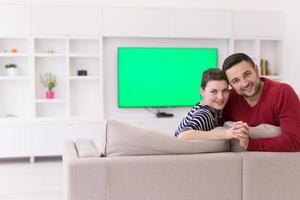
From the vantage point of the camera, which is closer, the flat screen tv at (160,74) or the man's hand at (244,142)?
the man's hand at (244,142)

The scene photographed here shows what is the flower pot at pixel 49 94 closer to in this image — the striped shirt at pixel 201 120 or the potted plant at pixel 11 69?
the potted plant at pixel 11 69

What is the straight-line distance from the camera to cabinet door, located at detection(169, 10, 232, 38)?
6223 mm

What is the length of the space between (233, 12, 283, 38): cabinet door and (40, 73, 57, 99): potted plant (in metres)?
2.82

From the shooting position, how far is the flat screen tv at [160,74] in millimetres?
6262

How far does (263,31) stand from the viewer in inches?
256

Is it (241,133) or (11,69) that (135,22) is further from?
(241,133)

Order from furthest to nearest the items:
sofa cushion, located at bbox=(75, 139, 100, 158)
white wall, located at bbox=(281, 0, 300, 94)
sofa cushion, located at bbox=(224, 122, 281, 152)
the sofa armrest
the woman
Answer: white wall, located at bbox=(281, 0, 300, 94) < the woman < sofa cushion, located at bbox=(224, 122, 281, 152) < sofa cushion, located at bbox=(75, 139, 100, 158) < the sofa armrest

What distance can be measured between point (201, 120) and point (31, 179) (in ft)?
9.60

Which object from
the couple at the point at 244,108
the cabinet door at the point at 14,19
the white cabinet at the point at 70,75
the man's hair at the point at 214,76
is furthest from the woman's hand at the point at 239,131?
the cabinet door at the point at 14,19

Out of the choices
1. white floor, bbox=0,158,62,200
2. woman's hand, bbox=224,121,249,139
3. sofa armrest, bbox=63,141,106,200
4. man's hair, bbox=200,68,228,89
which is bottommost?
white floor, bbox=0,158,62,200

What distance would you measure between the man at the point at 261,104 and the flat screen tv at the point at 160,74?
3783 mm

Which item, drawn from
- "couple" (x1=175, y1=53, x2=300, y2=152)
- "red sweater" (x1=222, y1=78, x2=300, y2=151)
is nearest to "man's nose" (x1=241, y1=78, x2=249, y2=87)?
"couple" (x1=175, y1=53, x2=300, y2=152)

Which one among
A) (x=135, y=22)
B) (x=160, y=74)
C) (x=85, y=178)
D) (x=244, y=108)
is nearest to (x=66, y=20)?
(x=135, y=22)

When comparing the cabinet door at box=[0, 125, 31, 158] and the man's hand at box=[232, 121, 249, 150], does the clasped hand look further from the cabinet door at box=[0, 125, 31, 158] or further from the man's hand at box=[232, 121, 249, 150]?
the cabinet door at box=[0, 125, 31, 158]
